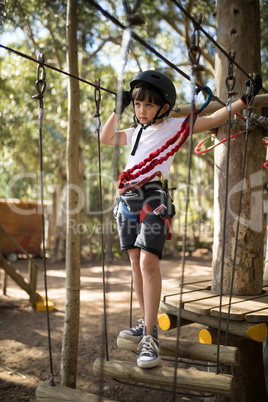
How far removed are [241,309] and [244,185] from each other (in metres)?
0.89

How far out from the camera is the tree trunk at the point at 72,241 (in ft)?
A: 10.6

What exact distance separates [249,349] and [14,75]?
33.5 feet

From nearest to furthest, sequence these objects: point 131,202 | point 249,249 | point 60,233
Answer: point 131,202, point 249,249, point 60,233

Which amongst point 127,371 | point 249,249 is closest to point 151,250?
point 127,371

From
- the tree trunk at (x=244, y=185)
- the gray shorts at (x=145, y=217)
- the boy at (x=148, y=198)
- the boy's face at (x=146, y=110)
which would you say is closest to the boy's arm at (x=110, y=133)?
the boy at (x=148, y=198)

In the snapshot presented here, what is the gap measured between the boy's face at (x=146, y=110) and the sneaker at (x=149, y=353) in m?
1.09

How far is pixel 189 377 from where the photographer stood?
1.66 meters

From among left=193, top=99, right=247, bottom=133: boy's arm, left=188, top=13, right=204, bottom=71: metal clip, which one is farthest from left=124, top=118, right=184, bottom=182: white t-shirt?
left=188, top=13, right=204, bottom=71: metal clip

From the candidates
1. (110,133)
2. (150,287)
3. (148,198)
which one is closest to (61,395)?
(150,287)

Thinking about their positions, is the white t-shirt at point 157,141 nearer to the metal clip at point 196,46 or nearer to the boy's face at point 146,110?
the boy's face at point 146,110

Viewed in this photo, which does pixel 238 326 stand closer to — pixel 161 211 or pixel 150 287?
pixel 150 287

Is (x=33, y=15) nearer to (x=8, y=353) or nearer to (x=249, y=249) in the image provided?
(x=8, y=353)

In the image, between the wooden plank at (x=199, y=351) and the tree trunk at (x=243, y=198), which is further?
the tree trunk at (x=243, y=198)

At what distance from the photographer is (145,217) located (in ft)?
A: 6.38
